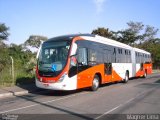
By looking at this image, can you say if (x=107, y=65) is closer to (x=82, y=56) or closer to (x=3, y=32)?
(x=82, y=56)

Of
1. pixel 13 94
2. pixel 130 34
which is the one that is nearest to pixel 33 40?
pixel 130 34

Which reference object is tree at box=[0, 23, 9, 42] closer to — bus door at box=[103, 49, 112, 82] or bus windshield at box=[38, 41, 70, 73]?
bus door at box=[103, 49, 112, 82]

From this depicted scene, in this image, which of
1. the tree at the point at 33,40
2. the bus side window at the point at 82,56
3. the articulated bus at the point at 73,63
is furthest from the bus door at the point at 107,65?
the tree at the point at 33,40

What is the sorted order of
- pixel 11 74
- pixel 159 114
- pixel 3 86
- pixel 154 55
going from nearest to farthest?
pixel 159 114 < pixel 3 86 < pixel 11 74 < pixel 154 55

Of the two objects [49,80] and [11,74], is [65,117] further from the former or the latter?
[11,74]

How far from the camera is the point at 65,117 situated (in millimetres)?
9133

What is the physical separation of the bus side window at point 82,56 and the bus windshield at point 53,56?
2.92 ft

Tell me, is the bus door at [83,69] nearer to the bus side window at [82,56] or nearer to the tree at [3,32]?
the bus side window at [82,56]

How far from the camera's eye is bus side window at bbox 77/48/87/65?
1536cm

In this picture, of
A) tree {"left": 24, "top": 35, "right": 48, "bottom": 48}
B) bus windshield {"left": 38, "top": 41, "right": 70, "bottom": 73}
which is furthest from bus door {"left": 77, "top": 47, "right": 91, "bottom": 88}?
tree {"left": 24, "top": 35, "right": 48, "bottom": 48}

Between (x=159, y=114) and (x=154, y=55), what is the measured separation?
68617mm

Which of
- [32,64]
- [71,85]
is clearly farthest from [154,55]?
[71,85]

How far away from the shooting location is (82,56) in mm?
15680

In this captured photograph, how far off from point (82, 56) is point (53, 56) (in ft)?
5.53
